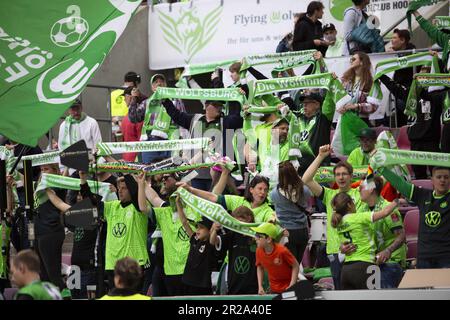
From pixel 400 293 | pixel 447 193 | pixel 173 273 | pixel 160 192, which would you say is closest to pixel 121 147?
pixel 160 192

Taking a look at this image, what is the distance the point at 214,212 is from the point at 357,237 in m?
1.49

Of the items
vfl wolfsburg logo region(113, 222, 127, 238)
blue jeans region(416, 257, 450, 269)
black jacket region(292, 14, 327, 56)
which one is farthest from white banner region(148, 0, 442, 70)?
blue jeans region(416, 257, 450, 269)

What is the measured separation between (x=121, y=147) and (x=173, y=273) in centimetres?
174

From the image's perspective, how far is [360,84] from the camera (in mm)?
15398

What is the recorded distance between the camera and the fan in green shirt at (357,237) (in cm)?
1173

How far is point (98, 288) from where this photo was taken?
12.6m

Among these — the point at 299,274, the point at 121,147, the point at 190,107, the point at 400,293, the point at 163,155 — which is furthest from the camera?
the point at 190,107

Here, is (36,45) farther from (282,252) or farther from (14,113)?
(282,252)

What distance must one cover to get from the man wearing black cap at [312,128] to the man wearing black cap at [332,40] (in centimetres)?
228

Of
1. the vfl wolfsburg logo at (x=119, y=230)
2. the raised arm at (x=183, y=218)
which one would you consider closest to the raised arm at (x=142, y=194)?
the vfl wolfsburg logo at (x=119, y=230)

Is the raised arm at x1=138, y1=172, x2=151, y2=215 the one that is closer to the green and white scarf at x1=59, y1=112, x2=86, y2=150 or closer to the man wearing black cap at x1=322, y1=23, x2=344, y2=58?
the green and white scarf at x1=59, y1=112, x2=86, y2=150

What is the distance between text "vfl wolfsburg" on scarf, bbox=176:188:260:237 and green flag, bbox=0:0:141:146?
1.80m

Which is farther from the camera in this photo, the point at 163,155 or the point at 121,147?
the point at 163,155

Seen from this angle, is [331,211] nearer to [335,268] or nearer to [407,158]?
[335,268]
